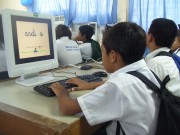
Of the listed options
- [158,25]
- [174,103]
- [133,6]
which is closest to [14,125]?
[174,103]

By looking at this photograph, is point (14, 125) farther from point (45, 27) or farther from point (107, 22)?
point (107, 22)

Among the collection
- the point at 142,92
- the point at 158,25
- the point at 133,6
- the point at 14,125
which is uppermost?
the point at 133,6

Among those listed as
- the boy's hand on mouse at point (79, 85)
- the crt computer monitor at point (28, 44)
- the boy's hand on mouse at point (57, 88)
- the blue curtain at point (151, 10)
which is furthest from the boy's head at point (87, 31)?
the boy's hand on mouse at point (57, 88)

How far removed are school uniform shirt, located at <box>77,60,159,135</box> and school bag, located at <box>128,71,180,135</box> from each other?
0.07 feet

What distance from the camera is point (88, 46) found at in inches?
117

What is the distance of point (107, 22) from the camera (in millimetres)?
3566

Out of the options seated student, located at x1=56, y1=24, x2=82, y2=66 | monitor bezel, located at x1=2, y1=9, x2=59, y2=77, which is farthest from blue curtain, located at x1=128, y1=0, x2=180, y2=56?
monitor bezel, located at x1=2, y1=9, x2=59, y2=77

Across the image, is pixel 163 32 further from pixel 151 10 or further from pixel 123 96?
pixel 151 10

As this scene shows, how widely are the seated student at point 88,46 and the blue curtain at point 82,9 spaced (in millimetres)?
418

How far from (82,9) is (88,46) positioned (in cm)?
109

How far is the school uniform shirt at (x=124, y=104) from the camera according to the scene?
0.74 metres

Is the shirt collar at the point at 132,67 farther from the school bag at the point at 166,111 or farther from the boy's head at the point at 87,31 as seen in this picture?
the boy's head at the point at 87,31

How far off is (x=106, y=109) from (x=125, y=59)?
0.24 meters

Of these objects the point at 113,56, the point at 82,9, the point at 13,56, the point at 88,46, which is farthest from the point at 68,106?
the point at 82,9
